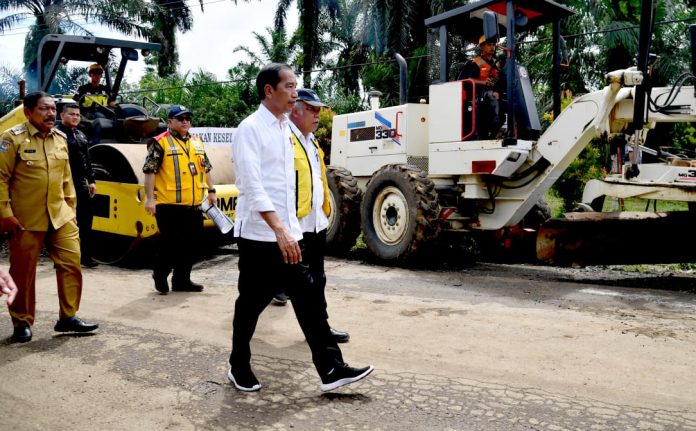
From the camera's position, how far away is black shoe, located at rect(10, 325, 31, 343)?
5.00 m

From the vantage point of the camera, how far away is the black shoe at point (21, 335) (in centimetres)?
500

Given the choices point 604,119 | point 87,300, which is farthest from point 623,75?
point 87,300

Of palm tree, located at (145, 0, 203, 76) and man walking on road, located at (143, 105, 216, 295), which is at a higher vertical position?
palm tree, located at (145, 0, 203, 76)

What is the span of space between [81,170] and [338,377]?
5116 mm

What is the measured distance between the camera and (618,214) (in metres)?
7.27

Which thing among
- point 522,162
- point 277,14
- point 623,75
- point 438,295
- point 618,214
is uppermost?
point 277,14

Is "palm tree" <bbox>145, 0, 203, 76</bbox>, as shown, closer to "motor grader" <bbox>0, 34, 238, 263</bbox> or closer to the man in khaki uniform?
"motor grader" <bbox>0, 34, 238, 263</bbox>

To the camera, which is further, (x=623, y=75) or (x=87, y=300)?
(x=623, y=75)

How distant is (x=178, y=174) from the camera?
677 cm

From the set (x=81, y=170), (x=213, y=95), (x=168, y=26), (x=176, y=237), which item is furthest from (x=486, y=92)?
(x=168, y=26)

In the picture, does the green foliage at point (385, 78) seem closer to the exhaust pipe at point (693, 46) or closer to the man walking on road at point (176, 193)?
the exhaust pipe at point (693, 46)

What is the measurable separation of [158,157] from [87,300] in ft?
4.81

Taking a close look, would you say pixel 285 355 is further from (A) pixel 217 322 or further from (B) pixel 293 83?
(B) pixel 293 83

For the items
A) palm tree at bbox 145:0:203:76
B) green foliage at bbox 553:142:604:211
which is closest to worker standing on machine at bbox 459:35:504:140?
green foliage at bbox 553:142:604:211
